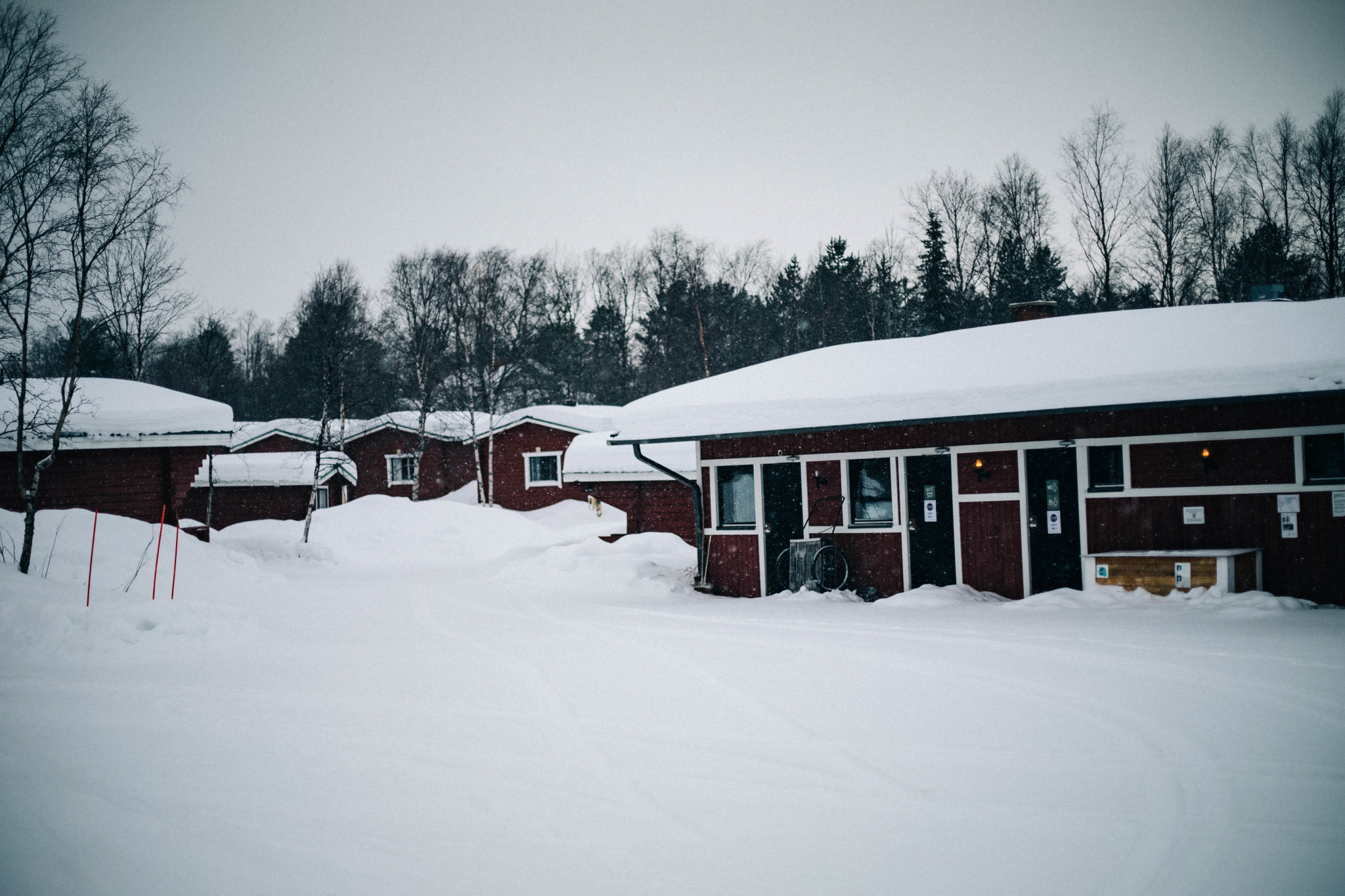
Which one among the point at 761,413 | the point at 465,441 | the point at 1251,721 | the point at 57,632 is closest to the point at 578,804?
the point at 1251,721

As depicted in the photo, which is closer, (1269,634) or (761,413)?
(1269,634)

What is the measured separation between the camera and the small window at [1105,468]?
40.1ft

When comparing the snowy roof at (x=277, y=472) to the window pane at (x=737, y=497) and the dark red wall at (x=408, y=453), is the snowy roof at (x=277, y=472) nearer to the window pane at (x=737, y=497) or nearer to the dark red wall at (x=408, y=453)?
the dark red wall at (x=408, y=453)

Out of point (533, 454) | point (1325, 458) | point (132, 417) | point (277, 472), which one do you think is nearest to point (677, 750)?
point (1325, 458)

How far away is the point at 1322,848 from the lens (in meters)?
4.17

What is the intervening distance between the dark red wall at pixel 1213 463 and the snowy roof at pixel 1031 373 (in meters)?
1.03

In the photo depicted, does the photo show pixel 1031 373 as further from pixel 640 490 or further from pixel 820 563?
pixel 640 490

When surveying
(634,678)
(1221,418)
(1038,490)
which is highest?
(1221,418)

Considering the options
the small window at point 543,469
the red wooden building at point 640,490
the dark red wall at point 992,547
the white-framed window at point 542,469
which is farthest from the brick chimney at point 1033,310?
the small window at point 543,469

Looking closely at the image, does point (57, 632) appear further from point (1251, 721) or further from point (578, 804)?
point (1251, 721)

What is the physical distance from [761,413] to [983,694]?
23.7 feet

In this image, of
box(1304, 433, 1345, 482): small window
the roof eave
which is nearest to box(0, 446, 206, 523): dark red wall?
the roof eave

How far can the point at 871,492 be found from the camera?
45.9ft

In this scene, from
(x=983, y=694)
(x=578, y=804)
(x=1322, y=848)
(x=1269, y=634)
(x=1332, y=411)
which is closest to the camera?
(x=1322, y=848)
